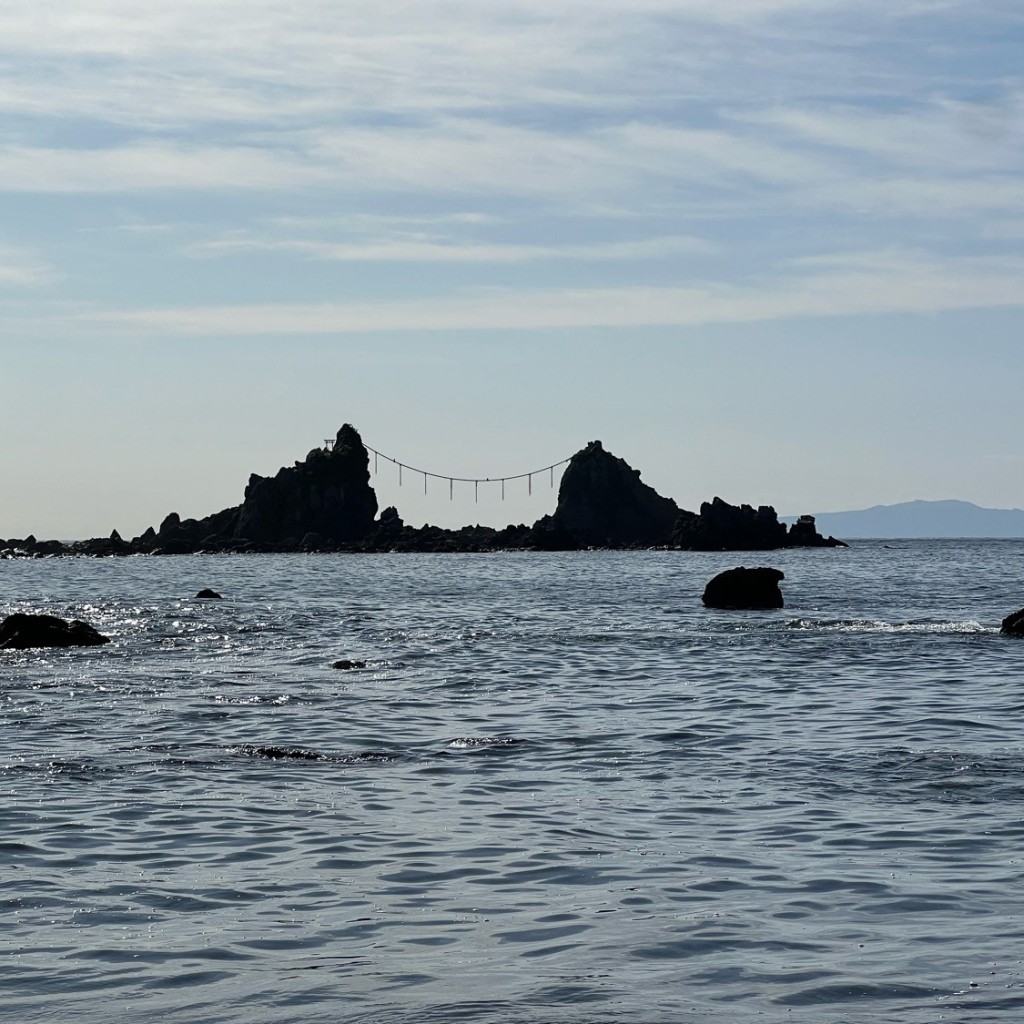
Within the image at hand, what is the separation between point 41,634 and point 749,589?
30.7 metres

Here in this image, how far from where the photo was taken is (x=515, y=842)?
15500mm

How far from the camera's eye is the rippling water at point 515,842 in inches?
419

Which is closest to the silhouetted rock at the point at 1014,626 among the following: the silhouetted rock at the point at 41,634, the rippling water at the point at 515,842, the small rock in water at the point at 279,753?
the rippling water at the point at 515,842

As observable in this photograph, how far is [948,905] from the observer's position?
12719 mm

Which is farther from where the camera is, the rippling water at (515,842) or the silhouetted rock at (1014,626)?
the silhouetted rock at (1014,626)

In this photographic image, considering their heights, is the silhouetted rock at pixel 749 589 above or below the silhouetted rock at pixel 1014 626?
above

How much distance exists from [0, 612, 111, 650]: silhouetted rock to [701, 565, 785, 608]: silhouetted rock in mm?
28277

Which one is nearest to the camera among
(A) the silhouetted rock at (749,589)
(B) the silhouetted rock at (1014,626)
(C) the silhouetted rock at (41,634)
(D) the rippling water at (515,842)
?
(D) the rippling water at (515,842)

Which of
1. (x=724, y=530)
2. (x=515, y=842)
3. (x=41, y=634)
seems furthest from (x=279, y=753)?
(x=724, y=530)

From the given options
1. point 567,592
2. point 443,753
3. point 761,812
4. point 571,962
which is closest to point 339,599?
point 567,592

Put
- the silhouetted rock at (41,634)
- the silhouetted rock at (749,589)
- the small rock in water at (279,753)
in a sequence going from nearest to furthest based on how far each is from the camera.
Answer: the small rock in water at (279,753), the silhouetted rock at (41,634), the silhouetted rock at (749,589)

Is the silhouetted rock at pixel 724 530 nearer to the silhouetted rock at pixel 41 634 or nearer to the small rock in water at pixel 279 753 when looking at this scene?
the silhouetted rock at pixel 41 634

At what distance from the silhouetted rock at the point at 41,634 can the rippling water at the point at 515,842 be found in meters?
5.72

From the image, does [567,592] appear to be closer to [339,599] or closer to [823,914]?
[339,599]
